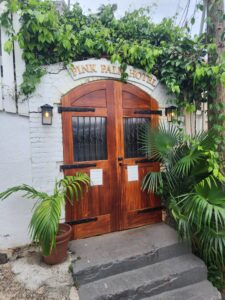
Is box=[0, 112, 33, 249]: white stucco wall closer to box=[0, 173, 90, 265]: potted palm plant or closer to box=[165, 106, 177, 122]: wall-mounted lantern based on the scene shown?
box=[0, 173, 90, 265]: potted palm plant

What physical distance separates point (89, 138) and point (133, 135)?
68 cm

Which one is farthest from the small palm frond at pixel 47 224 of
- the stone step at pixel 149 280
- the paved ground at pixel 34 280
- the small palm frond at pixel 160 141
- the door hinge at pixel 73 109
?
the small palm frond at pixel 160 141

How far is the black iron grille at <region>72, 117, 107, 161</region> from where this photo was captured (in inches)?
113

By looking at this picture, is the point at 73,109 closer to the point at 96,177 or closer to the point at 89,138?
the point at 89,138

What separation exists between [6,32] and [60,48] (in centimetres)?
61

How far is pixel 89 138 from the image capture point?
9.71 feet

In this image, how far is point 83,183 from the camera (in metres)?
2.88

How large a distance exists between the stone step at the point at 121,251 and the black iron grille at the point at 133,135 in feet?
3.72

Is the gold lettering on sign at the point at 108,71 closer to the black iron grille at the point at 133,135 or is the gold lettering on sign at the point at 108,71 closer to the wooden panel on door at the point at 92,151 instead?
the wooden panel on door at the point at 92,151

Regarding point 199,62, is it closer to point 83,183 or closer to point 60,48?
point 60,48

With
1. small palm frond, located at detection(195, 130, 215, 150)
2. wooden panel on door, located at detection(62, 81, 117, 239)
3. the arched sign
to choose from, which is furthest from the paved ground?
the arched sign

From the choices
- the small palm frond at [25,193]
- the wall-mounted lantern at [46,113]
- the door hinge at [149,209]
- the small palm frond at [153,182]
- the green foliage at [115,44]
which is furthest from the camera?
the door hinge at [149,209]

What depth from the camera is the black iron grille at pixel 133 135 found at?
10.4ft

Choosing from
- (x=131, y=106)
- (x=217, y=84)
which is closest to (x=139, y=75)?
(x=131, y=106)
